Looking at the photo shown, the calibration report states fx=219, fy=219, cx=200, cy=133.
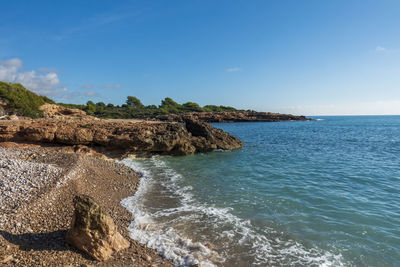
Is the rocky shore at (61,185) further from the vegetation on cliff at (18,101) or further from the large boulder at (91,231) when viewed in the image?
the vegetation on cliff at (18,101)

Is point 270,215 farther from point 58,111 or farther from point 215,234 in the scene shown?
point 58,111

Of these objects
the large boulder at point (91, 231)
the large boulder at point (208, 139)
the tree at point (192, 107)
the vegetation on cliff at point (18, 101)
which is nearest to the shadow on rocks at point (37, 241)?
the large boulder at point (91, 231)

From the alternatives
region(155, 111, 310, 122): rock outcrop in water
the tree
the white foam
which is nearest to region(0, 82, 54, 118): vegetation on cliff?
the white foam

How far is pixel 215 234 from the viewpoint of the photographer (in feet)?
22.7

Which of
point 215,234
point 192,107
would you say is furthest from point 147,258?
point 192,107

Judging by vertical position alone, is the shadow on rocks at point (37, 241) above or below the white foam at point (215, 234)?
above

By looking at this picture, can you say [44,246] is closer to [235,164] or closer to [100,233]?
[100,233]

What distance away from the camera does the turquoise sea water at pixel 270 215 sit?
600 cm

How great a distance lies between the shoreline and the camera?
16.0 ft

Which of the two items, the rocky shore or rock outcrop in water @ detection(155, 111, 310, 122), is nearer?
the rocky shore

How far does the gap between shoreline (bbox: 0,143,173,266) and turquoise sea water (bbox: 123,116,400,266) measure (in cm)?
56

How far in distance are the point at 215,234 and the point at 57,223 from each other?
15.1 ft

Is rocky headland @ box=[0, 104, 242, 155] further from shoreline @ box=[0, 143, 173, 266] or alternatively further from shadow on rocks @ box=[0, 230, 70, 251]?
shadow on rocks @ box=[0, 230, 70, 251]

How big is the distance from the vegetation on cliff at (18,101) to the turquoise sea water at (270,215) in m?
29.7
